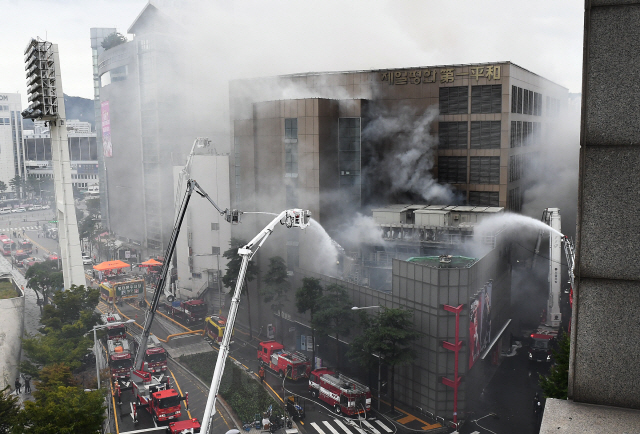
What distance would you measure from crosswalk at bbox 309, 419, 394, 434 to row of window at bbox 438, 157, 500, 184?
26.7 m

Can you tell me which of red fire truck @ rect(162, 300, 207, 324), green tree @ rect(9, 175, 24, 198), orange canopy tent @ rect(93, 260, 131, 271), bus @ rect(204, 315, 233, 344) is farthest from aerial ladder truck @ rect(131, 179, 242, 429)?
green tree @ rect(9, 175, 24, 198)

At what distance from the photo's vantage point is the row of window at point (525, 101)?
178 feet

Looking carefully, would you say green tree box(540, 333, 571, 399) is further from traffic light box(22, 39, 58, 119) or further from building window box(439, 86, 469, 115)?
traffic light box(22, 39, 58, 119)

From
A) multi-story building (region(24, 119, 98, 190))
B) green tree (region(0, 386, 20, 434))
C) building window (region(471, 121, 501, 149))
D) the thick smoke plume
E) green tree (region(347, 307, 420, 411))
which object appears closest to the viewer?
green tree (region(0, 386, 20, 434))

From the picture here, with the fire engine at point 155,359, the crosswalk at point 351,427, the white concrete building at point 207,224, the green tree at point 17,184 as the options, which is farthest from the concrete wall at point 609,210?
the green tree at point 17,184

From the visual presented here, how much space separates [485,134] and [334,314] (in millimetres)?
23199

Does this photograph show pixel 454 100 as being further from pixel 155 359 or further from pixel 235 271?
pixel 155 359

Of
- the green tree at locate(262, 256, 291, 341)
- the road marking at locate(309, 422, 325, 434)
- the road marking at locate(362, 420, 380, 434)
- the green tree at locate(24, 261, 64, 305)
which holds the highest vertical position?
the green tree at locate(262, 256, 291, 341)

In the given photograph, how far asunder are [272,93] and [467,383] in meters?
38.0

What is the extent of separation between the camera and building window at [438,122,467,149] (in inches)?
2173

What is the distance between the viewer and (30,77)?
41844 millimetres

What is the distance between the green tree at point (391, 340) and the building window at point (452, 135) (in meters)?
22.6

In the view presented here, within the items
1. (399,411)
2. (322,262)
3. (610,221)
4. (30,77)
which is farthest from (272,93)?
(610,221)

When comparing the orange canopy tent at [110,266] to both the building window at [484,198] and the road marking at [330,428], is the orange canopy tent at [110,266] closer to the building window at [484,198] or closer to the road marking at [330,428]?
the road marking at [330,428]
